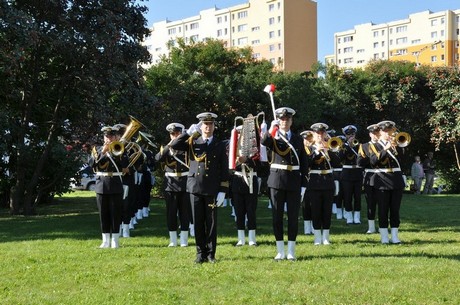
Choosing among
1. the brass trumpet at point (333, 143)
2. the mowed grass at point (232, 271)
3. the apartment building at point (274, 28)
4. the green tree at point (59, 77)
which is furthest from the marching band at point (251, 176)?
the apartment building at point (274, 28)

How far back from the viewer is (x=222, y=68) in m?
→ 28.2

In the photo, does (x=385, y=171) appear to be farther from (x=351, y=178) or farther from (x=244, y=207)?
(x=351, y=178)

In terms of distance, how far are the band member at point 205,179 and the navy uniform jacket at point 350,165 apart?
605cm

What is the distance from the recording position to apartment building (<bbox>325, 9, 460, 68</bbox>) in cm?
10588

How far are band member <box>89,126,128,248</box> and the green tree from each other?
493cm

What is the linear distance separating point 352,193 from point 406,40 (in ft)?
352

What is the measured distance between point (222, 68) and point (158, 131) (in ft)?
22.1

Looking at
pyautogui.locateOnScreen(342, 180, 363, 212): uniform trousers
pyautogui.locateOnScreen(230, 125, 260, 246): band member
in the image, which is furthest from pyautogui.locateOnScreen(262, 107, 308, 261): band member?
pyautogui.locateOnScreen(342, 180, 363, 212): uniform trousers

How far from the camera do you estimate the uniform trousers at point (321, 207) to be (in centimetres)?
1077

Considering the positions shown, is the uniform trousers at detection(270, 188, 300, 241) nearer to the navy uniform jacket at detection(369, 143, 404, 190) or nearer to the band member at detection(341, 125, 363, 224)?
the navy uniform jacket at detection(369, 143, 404, 190)

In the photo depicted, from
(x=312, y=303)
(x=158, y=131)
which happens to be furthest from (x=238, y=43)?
(x=312, y=303)

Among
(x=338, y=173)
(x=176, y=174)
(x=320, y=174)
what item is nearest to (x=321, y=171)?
(x=320, y=174)

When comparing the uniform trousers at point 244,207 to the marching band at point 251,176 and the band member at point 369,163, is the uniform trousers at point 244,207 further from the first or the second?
the band member at point 369,163

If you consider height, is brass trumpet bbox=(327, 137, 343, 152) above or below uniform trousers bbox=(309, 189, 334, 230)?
above
